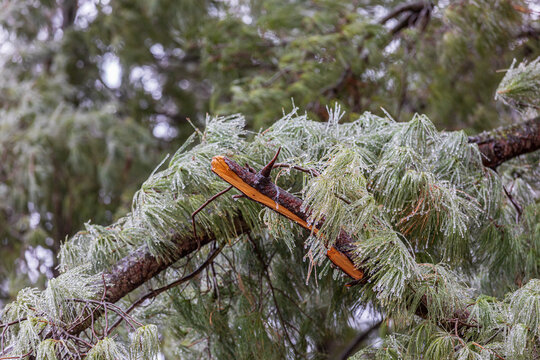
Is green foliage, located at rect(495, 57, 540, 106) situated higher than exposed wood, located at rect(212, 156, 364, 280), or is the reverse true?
exposed wood, located at rect(212, 156, 364, 280)

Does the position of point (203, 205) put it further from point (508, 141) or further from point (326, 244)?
point (508, 141)

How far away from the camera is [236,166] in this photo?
1.22m

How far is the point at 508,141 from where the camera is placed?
1796 millimetres

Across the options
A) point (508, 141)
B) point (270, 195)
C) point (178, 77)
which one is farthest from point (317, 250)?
point (178, 77)

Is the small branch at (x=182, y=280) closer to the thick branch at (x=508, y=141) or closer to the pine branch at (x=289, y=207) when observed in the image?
the pine branch at (x=289, y=207)

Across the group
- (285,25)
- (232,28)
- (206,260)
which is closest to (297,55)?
(285,25)

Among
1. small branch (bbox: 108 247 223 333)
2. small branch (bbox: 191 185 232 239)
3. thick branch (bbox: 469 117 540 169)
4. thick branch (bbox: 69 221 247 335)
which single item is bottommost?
thick branch (bbox: 469 117 540 169)

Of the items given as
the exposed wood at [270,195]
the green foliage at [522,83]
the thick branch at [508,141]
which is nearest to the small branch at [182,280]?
the exposed wood at [270,195]

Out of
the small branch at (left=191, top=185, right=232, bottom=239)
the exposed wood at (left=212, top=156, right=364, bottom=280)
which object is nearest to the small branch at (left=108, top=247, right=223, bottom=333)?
the small branch at (left=191, top=185, right=232, bottom=239)

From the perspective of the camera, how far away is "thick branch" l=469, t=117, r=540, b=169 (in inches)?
70.0

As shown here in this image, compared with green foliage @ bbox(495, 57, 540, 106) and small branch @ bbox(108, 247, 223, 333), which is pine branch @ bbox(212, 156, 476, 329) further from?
green foliage @ bbox(495, 57, 540, 106)

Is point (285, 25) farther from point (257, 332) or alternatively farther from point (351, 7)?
point (257, 332)

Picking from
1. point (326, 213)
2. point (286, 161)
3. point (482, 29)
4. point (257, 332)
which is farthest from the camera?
point (482, 29)

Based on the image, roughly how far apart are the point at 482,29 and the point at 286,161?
1.45 meters
